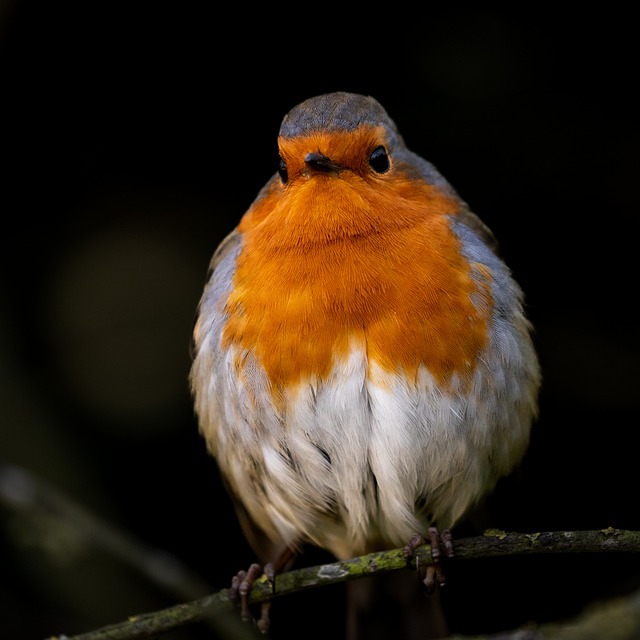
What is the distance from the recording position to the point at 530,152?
4.74m

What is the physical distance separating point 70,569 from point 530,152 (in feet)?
9.54

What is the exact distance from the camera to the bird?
3.08m

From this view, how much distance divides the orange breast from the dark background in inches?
62.5

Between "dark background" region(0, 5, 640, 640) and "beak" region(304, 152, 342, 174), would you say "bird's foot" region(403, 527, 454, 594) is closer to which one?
"beak" region(304, 152, 342, 174)

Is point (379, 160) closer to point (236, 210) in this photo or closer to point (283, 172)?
point (283, 172)

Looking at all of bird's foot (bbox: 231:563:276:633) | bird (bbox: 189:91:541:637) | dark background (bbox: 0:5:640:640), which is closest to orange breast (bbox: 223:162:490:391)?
bird (bbox: 189:91:541:637)

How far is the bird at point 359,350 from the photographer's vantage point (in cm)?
308

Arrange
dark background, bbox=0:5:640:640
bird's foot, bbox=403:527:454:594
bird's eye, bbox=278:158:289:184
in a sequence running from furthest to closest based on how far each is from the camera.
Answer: dark background, bbox=0:5:640:640, bird's eye, bbox=278:158:289:184, bird's foot, bbox=403:527:454:594

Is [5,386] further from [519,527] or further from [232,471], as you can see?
[519,527]

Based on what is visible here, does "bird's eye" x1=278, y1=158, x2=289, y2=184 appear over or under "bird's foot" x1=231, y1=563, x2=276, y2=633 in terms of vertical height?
over

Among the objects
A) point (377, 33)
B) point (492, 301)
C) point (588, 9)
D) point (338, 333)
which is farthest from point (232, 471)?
point (588, 9)

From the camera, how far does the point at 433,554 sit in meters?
2.97

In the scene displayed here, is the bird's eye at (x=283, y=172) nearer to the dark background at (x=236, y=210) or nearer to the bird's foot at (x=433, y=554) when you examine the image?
the bird's foot at (x=433, y=554)

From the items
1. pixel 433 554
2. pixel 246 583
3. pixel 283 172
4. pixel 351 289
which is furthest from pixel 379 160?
pixel 246 583
